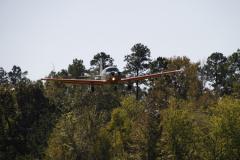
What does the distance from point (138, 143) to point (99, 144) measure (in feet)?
32.4

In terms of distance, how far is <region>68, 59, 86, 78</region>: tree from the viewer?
107 meters

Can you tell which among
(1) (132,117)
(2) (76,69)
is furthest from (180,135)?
(2) (76,69)

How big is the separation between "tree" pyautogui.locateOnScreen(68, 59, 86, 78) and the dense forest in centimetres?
23

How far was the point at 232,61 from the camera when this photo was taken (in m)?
97.7

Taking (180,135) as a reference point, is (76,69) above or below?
above

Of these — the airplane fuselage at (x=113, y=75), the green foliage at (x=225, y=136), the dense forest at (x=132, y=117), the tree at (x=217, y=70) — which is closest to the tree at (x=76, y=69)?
the dense forest at (x=132, y=117)

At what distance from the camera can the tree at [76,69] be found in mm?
107000

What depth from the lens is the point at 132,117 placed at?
280 ft

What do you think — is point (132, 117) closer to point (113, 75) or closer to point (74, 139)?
point (74, 139)

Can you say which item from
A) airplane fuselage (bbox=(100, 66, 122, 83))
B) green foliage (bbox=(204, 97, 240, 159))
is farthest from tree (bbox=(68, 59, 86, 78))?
airplane fuselage (bbox=(100, 66, 122, 83))

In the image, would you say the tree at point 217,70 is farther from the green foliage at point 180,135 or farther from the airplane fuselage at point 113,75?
the airplane fuselage at point 113,75

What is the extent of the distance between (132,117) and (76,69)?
2668cm

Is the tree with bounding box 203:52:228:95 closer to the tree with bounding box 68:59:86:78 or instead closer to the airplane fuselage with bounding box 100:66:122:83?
the tree with bounding box 68:59:86:78

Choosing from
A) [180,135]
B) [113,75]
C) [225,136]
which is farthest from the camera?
[180,135]
